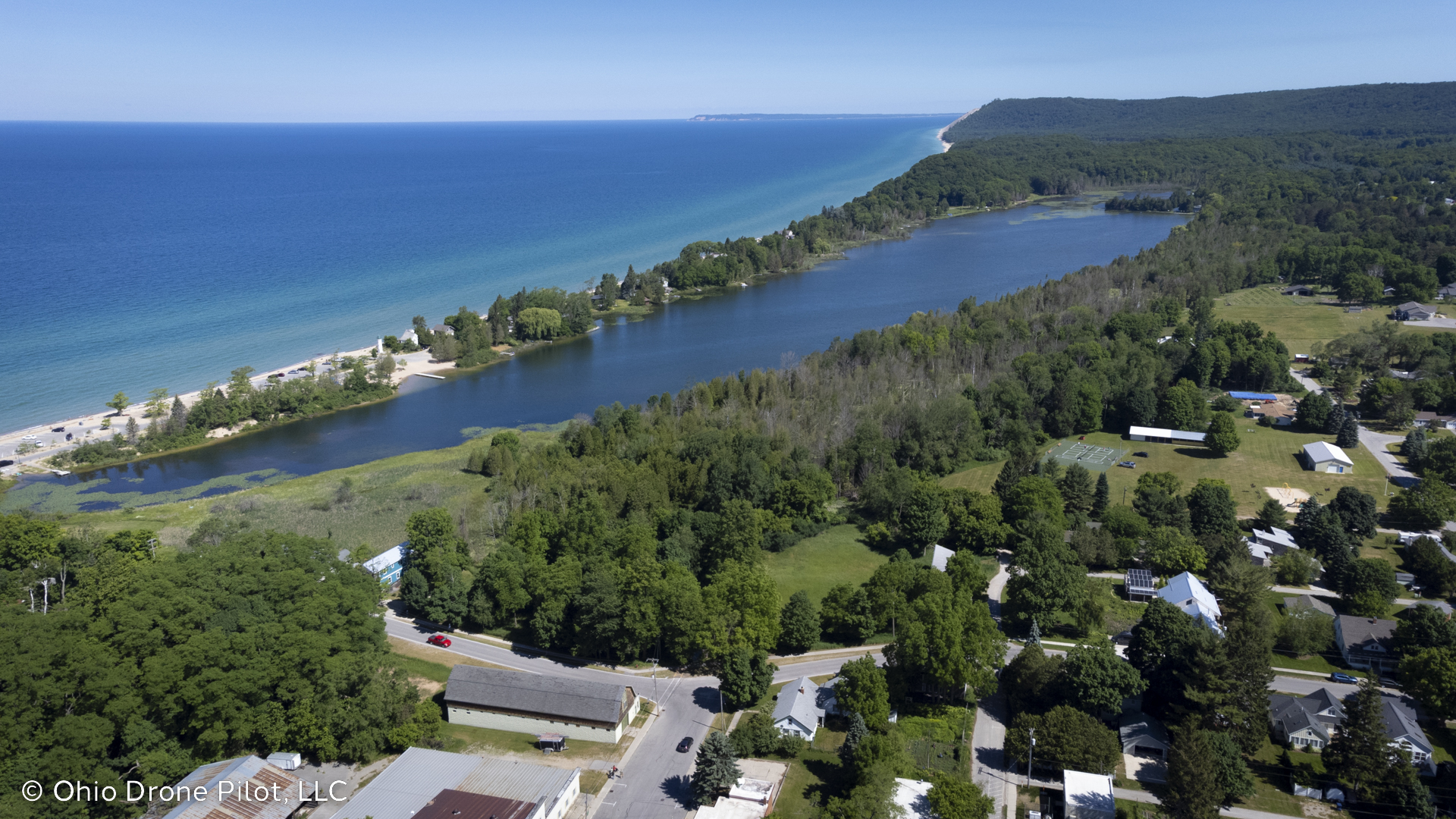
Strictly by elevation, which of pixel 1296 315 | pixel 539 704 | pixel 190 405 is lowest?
pixel 539 704

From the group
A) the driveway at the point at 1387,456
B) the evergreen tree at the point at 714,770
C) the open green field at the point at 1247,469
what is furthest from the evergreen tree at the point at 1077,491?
the evergreen tree at the point at 714,770

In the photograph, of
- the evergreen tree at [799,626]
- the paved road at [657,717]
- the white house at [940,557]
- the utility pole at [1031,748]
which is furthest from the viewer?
the white house at [940,557]

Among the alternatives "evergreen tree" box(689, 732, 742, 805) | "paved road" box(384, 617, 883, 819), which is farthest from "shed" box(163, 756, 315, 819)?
"evergreen tree" box(689, 732, 742, 805)

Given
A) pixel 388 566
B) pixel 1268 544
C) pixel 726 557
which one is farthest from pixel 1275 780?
pixel 388 566

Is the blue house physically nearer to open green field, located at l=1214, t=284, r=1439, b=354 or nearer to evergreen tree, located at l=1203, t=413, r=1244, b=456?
evergreen tree, located at l=1203, t=413, r=1244, b=456

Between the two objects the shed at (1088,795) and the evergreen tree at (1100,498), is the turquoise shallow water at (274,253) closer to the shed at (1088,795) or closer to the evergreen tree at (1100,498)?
the evergreen tree at (1100,498)

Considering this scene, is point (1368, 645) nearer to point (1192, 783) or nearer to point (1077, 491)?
point (1192, 783)

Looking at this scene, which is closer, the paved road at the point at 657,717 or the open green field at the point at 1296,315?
the paved road at the point at 657,717
